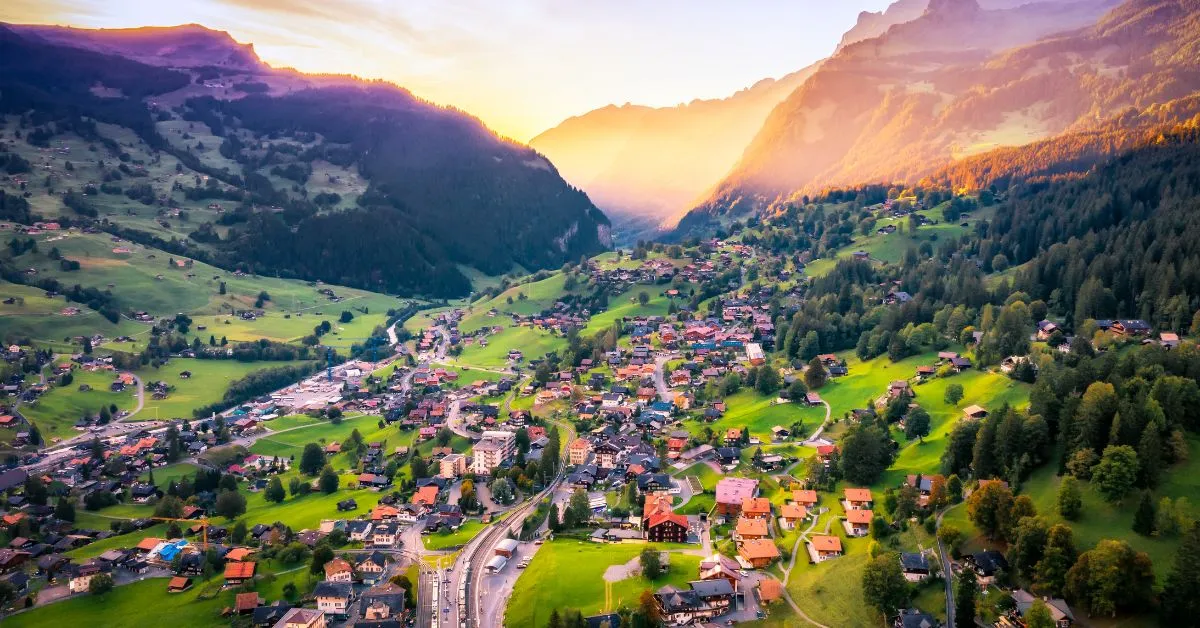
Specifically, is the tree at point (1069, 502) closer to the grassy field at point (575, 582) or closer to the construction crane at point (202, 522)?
the grassy field at point (575, 582)

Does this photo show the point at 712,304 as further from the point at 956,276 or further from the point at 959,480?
the point at 959,480

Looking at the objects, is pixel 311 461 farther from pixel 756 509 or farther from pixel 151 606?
pixel 756 509

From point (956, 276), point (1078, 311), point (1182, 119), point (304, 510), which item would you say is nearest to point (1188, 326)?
point (1078, 311)

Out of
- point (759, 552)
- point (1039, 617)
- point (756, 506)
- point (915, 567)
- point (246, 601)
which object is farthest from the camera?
point (756, 506)

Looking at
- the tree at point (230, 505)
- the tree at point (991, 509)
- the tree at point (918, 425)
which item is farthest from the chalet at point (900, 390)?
the tree at point (230, 505)

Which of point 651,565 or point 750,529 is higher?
point 651,565

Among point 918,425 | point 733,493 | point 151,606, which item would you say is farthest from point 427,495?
point 918,425
